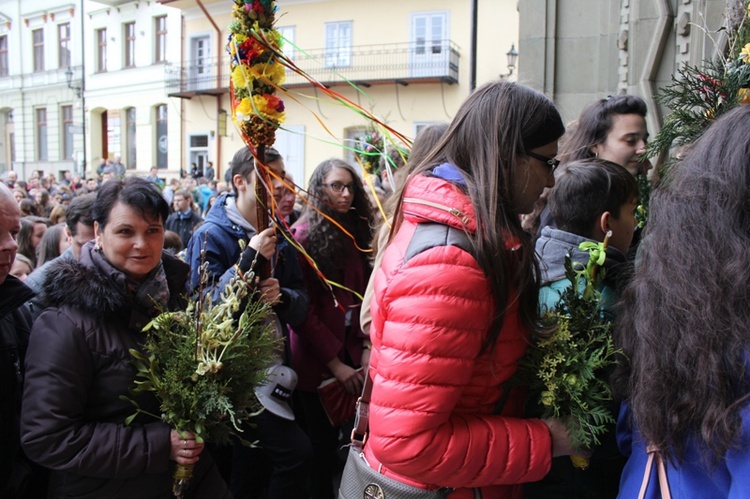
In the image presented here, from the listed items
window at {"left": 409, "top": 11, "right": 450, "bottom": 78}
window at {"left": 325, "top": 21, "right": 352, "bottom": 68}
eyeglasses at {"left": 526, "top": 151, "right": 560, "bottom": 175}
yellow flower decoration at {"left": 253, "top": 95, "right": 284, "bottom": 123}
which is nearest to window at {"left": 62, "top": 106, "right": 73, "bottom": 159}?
window at {"left": 325, "top": 21, "right": 352, "bottom": 68}

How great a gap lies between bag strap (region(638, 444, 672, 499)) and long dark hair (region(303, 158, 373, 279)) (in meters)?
2.33

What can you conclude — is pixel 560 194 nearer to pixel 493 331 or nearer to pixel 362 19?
pixel 493 331

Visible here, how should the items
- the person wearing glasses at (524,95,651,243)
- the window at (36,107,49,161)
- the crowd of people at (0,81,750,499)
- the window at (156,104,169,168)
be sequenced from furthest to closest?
the window at (36,107,49,161)
the window at (156,104,169,168)
the person wearing glasses at (524,95,651,243)
the crowd of people at (0,81,750,499)

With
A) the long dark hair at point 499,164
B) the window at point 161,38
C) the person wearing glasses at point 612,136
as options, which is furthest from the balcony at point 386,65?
the long dark hair at point 499,164

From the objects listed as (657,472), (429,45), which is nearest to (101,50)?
(429,45)

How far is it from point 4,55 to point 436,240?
120ft

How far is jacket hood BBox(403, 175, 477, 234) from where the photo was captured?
1.51 metres

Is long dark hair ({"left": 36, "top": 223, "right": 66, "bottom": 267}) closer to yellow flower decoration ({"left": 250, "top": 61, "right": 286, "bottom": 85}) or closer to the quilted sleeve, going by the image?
yellow flower decoration ({"left": 250, "top": 61, "right": 286, "bottom": 85})

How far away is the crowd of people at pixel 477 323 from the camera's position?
4.08 feet

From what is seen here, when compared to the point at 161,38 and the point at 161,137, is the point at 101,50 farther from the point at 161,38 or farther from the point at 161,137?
the point at 161,137

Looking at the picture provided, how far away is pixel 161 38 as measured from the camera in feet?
81.7

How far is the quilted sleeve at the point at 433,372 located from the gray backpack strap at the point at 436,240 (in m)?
0.02

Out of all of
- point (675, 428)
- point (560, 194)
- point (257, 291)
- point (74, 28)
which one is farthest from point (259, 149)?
point (74, 28)

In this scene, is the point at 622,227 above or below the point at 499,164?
below
